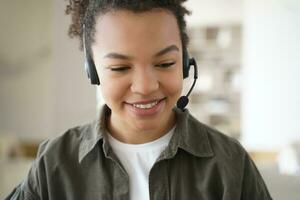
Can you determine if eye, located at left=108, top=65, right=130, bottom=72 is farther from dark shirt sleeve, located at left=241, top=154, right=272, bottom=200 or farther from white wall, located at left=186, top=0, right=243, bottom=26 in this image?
white wall, located at left=186, top=0, right=243, bottom=26

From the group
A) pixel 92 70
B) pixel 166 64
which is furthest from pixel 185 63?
pixel 92 70

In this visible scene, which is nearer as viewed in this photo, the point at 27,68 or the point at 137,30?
the point at 137,30

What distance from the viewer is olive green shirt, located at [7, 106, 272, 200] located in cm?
83

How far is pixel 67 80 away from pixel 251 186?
2.31 meters

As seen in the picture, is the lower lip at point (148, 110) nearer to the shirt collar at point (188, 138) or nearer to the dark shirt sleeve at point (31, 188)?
the shirt collar at point (188, 138)

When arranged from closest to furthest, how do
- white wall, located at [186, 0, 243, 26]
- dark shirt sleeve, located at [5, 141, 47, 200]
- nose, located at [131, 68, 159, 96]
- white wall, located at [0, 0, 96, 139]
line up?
nose, located at [131, 68, 159, 96] → dark shirt sleeve, located at [5, 141, 47, 200] → white wall, located at [0, 0, 96, 139] → white wall, located at [186, 0, 243, 26]

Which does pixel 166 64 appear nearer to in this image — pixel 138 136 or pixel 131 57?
pixel 131 57

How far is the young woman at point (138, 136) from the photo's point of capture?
2.49ft

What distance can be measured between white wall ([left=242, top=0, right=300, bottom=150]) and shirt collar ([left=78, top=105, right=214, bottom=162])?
87.4 inches

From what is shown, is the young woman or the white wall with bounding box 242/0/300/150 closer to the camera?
the young woman

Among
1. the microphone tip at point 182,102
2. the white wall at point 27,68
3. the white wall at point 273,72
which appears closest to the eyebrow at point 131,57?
the microphone tip at point 182,102

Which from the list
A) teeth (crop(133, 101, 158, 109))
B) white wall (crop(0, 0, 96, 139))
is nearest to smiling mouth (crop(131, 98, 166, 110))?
teeth (crop(133, 101, 158, 109))

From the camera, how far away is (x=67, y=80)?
2984 mm

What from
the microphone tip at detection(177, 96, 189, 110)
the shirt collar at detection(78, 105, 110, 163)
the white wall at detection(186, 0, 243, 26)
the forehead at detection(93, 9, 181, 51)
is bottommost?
the shirt collar at detection(78, 105, 110, 163)
